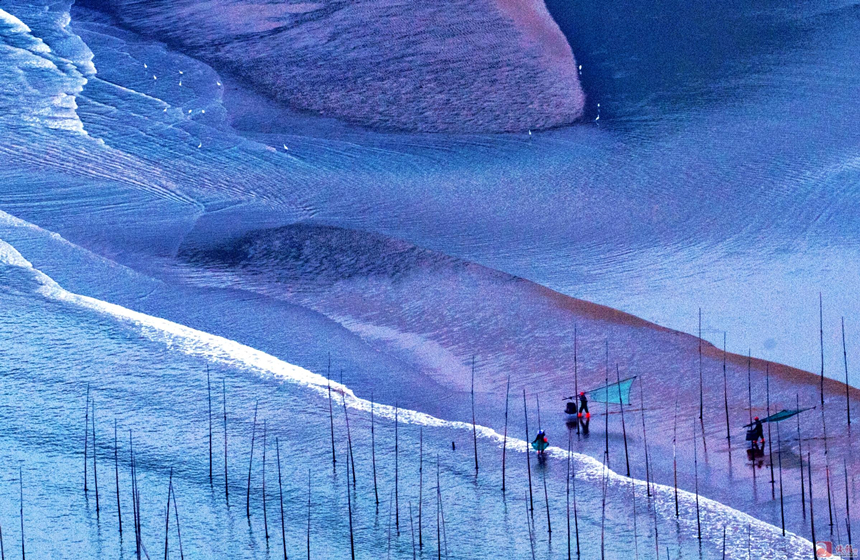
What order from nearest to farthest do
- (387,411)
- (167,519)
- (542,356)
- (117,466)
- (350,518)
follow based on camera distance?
(167,519), (350,518), (117,466), (387,411), (542,356)

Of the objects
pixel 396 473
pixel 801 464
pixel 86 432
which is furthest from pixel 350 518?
pixel 801 464

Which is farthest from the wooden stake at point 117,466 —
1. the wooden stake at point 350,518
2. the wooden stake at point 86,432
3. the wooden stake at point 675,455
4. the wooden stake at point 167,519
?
the wooden stake at point 675,455

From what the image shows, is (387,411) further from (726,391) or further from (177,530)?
(726,391)

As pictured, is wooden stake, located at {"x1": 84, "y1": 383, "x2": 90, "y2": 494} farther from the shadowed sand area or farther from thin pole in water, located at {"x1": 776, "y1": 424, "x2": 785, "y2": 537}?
thin pole in water, located at {"x1": 776, "y1": 424, "x2": 785, "y2": 537}


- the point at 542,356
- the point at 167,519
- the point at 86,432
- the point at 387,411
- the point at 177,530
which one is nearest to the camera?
the point at 167,519

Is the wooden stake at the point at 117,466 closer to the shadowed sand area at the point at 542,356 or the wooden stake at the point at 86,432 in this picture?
the wooden stake at the point at 86,432

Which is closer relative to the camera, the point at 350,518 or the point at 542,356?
the point at 350,518

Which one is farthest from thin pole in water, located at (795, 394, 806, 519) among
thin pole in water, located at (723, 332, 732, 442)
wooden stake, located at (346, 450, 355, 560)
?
wooden stake, located at (346, 450, 355, 560)
